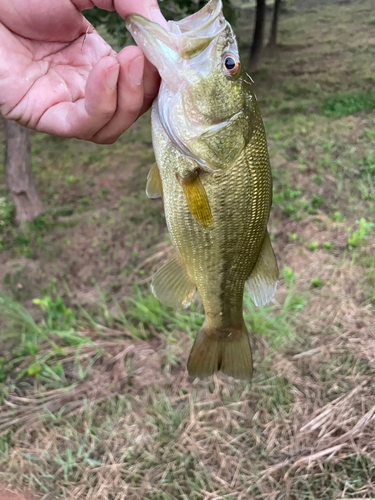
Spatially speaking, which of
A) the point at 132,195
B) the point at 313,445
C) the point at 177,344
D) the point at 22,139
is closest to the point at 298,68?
the point at 132,195

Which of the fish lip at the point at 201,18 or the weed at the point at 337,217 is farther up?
the fish lip at the point at 201,18

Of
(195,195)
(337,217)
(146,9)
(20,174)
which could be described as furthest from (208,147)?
(20,174)

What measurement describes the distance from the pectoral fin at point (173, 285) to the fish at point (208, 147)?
0.08 m

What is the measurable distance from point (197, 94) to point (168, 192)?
0.35 meters

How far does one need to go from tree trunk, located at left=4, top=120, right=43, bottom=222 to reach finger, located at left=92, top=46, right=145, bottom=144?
9.35ft

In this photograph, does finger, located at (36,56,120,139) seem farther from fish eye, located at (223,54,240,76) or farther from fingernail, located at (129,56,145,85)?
fish eye, located at (223,54,240,76)

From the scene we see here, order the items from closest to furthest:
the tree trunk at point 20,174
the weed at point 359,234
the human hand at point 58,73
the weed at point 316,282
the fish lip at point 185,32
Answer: the fish lip at point 185,32 < the human hand at point 58,73 < the weed at point 316,282 < the weed at point 359,234 < the tree trunk at point 20,174

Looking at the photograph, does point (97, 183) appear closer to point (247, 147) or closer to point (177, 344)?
point (177, 344)

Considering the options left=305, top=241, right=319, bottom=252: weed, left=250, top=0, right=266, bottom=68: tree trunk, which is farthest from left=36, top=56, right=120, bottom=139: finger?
left=250, top=0, right=266, bottom=68: tree trunk

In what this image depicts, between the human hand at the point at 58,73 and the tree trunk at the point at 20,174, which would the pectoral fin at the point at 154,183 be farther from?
the tree trunk at the point at 20,174

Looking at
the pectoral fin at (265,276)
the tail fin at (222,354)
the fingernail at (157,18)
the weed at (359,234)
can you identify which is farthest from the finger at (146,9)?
the weed at (359,234)

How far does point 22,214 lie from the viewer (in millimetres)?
4031

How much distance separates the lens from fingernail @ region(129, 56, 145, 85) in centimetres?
119

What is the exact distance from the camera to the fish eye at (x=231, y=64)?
1187 mm
